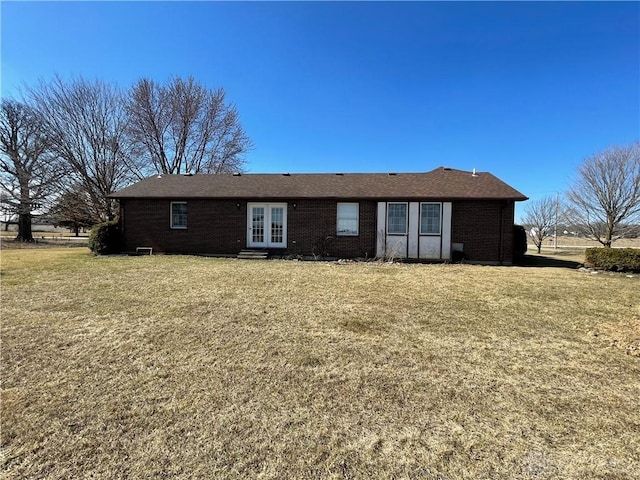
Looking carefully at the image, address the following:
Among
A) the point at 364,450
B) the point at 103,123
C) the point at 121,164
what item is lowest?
the point at 364,450

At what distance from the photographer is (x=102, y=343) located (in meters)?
4.35

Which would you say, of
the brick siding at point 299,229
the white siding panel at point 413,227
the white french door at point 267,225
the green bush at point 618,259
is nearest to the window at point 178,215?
the brick siding at point 299,229

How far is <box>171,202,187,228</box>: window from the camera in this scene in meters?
15.2

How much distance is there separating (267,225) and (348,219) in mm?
3581

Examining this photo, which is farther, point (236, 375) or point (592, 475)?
point (236, 375)

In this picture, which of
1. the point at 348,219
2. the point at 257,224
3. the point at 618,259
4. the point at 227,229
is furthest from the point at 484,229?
the point at 227,229

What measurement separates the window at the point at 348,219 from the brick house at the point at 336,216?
42 mm

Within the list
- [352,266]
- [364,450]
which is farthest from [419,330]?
[352,266]

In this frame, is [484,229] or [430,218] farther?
[430,218]

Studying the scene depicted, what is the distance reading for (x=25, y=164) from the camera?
25.1 metres

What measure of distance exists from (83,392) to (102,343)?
1.31 meters

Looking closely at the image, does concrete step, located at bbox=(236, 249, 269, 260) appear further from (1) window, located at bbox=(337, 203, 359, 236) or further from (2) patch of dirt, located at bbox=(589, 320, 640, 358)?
(2) patch of dirt, located at bbox=(589, 320, 640, 358)

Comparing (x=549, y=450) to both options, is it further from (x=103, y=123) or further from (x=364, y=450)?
(x=103, y=123)

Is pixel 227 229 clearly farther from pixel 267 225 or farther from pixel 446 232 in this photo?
pixel 446 232
